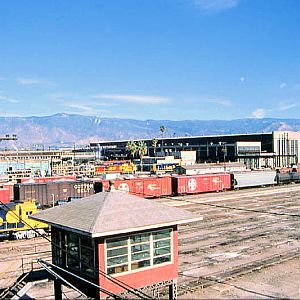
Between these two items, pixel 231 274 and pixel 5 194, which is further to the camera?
pixel 5 194

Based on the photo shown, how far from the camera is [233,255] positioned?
33406 mm

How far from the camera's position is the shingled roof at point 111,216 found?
16625 mm

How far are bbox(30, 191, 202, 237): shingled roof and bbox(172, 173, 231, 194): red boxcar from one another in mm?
53049

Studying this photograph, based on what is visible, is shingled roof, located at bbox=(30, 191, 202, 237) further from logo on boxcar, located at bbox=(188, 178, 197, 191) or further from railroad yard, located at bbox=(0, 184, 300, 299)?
logo on boxcar, located at bbox=(188, 178, 197, 191)

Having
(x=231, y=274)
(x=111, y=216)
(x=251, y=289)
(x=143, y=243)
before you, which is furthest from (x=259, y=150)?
(x=111, y=216)

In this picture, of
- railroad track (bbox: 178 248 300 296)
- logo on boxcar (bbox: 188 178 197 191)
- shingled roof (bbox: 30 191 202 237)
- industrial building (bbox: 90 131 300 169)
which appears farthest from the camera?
industrial building (bbox: 90 131 300 169)

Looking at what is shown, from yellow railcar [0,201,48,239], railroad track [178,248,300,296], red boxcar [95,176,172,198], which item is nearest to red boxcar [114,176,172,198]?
red boxcar [95,176,172,198]

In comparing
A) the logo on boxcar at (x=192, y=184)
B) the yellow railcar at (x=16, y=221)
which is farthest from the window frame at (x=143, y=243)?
the logo on boxcar at (x=192, y=184)

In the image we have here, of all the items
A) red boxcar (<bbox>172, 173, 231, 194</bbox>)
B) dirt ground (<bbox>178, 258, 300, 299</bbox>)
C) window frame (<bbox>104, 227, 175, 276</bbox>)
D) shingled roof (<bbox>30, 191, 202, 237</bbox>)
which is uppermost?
shingled roof (<bbox>30, 191, 202, 237</bbox>)

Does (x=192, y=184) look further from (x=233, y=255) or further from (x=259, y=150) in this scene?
(x=259, y=150)

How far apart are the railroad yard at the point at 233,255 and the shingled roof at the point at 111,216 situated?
25.9 ft

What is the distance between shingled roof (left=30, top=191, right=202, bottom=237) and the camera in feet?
54.5

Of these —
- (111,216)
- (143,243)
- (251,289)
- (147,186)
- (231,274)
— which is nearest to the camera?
(111,216)

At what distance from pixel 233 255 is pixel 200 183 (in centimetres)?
4311
